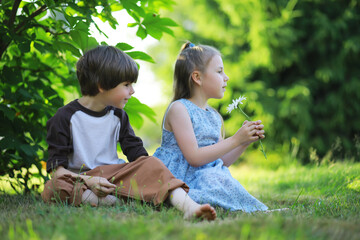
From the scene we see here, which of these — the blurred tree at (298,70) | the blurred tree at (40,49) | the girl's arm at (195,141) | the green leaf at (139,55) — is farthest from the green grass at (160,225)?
the blurred tree at (298,70)

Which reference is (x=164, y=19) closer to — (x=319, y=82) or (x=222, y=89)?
(x=222, y=89)

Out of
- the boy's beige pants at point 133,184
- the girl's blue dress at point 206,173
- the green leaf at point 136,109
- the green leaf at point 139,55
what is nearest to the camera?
the boy's beige pants at point 133,184

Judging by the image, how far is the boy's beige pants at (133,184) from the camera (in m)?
1.97

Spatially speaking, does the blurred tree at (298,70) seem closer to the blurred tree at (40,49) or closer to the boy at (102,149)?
the blurred tree at (40,49)

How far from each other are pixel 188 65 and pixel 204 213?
1300 mm

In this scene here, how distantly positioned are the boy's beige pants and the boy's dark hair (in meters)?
0.52

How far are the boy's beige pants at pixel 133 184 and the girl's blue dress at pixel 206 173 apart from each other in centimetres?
26

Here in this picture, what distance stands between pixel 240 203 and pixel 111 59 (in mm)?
1209

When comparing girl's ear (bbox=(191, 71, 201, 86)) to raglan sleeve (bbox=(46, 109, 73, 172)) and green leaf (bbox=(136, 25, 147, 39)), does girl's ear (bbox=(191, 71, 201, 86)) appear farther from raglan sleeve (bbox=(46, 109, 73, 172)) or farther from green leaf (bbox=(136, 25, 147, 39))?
raglan sleeve (bbox=(46, 109, 73, 172))

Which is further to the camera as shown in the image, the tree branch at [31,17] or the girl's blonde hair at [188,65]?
the girl's blonde hair at [188,65]

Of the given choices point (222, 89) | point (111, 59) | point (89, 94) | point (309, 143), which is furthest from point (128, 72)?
point (309, 143)

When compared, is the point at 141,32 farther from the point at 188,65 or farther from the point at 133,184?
the point at 133,184

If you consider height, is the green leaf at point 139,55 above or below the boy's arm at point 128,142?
above

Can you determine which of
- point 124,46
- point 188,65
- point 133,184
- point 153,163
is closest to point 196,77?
point 188,65
